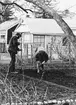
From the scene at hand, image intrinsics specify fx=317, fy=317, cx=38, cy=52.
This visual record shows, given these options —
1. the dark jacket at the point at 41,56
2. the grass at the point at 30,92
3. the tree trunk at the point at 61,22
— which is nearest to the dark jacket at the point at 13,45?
the dark jacket at the point at 41,56

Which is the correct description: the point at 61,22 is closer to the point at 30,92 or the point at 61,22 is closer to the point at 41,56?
the point at 30,92

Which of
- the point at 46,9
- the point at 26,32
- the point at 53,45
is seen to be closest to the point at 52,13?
the point at 46,9

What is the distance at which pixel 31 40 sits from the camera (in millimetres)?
30109

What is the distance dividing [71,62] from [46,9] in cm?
1290

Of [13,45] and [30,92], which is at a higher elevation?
[13,45]

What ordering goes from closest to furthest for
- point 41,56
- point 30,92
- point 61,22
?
point 61,22, point 30,92, point 41,56

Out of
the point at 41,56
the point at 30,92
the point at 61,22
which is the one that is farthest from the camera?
the point at 41,56

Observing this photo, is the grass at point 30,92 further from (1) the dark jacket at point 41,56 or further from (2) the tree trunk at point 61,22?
(1) the dark jacket at point 41,56

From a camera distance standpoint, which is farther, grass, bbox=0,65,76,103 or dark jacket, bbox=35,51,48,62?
dark jacket, bbox=35,51,48,62

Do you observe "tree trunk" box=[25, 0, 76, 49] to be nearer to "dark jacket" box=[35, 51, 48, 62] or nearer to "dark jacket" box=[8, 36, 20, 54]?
"dark jacket" box=[35, 51, 48, 62]

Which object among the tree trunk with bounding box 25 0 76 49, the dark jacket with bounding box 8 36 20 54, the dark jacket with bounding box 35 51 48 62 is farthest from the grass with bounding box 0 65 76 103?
the dark jacket with bounding box 8 36 20 54

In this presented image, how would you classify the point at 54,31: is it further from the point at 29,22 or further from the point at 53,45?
the point at 53,45

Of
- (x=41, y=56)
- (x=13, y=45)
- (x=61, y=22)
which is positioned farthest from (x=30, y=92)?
(x=13, y=45)

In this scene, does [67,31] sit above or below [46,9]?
below
